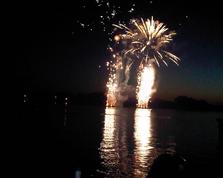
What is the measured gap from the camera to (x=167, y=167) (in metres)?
12.7

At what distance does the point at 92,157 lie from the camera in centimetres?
3256

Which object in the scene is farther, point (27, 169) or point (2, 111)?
point (2, 111)

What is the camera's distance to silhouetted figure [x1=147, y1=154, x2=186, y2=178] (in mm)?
12602

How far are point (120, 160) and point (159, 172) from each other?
1858 cm

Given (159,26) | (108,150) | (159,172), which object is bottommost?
(108,150)

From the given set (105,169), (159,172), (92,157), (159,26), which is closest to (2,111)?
(159,26)

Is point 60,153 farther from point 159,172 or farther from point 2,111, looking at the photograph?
point 2,111

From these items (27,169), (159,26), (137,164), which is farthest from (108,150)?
(159,26)

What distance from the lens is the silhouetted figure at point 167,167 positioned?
12602 mm

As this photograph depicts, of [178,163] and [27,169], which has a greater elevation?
[178,163]

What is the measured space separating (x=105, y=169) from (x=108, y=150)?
40.1 ft

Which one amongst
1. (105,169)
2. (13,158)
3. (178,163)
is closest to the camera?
(178,163)

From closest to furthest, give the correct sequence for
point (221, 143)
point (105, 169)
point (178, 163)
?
point (178, 163) < point (105, 169) < point (221, 143)

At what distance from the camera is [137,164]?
28.9 metres
